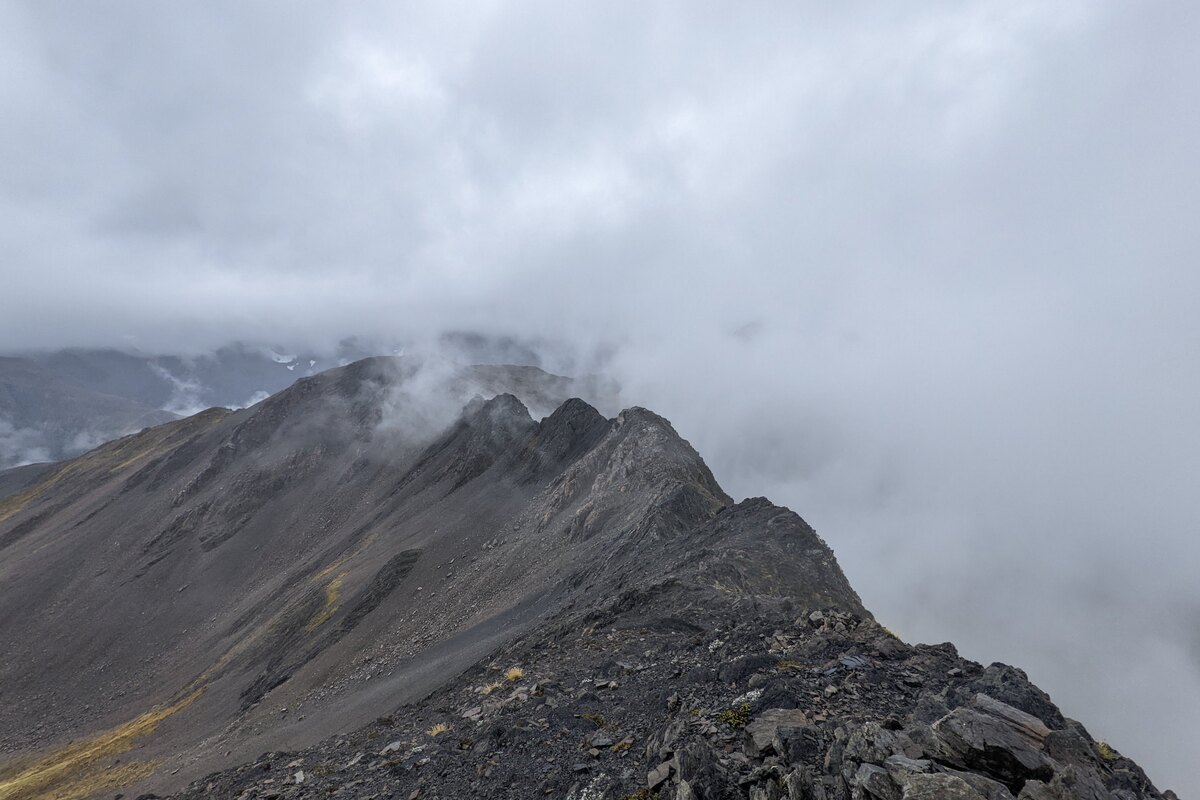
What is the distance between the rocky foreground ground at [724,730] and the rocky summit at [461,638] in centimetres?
8

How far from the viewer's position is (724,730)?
12.8 metres

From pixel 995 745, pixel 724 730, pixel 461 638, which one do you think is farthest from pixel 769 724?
pixel 461 638

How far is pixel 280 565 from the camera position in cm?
8312

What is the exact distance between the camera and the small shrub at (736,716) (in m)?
13.0

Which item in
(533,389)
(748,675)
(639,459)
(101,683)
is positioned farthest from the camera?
(533,389)

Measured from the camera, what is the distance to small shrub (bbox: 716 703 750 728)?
12977 mm

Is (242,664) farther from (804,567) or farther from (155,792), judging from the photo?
(804,567)

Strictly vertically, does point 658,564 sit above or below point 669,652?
above

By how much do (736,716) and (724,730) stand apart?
23.4 inches

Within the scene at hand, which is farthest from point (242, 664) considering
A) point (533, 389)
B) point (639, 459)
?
point (533, 389)

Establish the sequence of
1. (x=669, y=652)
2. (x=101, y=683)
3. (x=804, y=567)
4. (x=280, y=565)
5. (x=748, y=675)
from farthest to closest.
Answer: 1. (x=280, y=565)
2. (x=101, y=683)
3. (x=804, y=567)
4. (x=669, y=652)
5. (x=748, y=675)

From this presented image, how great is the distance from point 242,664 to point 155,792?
26.1m

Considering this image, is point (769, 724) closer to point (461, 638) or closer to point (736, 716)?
point (736, 716)

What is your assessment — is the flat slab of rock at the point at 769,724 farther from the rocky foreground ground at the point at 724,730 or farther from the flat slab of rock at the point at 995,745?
the flat slab of rock at the point at 995,745
